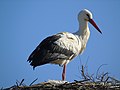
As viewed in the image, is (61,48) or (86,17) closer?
(61,48)

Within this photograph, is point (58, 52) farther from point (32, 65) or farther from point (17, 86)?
point (17, 86)

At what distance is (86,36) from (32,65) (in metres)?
2.24

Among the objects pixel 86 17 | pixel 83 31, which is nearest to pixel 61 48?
pixel 83 31

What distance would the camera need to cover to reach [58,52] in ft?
29.9

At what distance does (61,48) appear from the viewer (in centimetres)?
927

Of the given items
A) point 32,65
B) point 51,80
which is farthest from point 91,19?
point 51,80

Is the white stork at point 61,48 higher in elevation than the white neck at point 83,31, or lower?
lower

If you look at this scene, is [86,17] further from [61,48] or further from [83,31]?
[61,48]

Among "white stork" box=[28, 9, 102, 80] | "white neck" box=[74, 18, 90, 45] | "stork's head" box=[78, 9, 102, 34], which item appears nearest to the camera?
"white stork" box=[28, 9, 102, 80]

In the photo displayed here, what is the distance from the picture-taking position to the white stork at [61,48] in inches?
341

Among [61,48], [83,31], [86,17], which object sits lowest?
[61,48]

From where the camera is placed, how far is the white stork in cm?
866

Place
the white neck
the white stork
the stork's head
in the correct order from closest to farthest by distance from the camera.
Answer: the white stork → the white neck → the stork's head

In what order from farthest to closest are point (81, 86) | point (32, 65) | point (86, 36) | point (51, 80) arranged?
point (86, 36)
point (32, 65)
point (51, 80)
point (81, 86)
